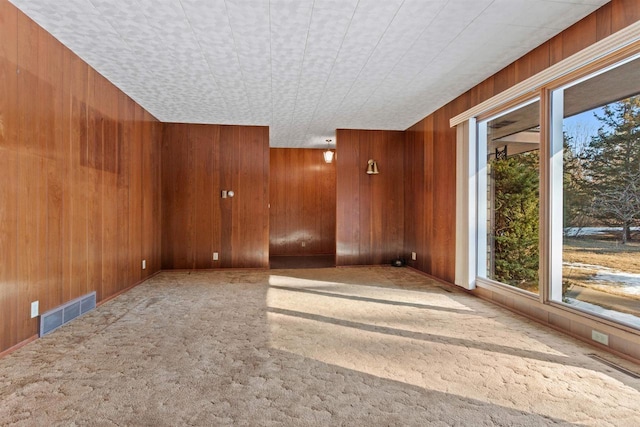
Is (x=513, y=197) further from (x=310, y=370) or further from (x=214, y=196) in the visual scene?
(x=214, y=196)

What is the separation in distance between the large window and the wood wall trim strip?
0.55 feet

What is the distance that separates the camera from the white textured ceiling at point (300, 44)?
2646mm

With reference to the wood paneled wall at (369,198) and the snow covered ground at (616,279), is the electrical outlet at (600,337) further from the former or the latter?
the wood paneled wall at (369,198)

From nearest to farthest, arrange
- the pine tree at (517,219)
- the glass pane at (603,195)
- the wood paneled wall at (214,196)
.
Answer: the glass pane at (603,195) → the pine tree at (517,219) → the wood paneled wall at (214,196)

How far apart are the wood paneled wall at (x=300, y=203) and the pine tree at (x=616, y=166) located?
623 cm

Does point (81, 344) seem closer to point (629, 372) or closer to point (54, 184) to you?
point (54, 184)

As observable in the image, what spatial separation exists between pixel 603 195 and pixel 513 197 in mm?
1184

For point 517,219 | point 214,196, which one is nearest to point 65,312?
point 214,196

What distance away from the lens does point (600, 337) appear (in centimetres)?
266

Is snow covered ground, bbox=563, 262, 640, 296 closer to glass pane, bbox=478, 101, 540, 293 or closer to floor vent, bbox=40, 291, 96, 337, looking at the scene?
Result: glass pane, bbox=478, 101, 540, 293

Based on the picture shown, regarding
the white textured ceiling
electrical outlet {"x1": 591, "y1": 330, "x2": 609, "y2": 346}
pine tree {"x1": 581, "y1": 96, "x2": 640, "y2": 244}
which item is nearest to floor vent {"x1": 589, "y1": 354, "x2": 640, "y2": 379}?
electrical outlet {"x1": 591, "y1": 330, "x2": 609, "y2": 346}

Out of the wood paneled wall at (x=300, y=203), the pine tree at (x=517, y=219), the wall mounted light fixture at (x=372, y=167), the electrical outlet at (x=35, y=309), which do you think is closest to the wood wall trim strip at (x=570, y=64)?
the pine tree at (x=517, y=219)

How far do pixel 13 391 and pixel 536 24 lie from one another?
463 cm

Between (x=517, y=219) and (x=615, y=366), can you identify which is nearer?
(x=615, y=366)
